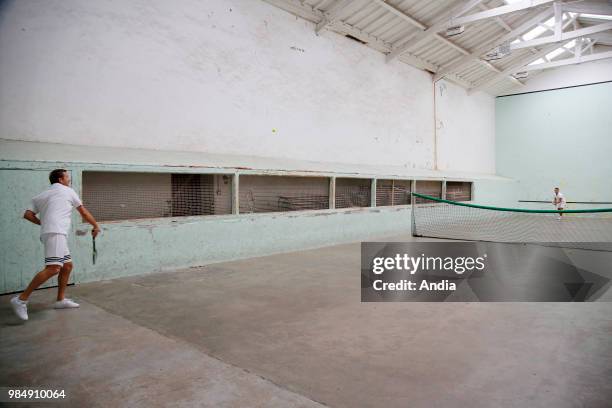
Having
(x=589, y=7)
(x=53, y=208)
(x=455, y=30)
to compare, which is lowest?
(x=53, y=208)

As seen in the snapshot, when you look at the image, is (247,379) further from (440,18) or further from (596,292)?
(440,18)

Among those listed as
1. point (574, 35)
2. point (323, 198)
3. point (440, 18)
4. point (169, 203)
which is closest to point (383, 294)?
point (169, 203)

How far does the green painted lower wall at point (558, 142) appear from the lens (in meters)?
15.3

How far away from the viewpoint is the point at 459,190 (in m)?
14.1

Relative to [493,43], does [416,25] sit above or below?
below

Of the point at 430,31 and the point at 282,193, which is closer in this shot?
the point at 282,193

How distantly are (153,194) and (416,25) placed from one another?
8.40 metres

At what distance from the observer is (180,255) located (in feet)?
20.0

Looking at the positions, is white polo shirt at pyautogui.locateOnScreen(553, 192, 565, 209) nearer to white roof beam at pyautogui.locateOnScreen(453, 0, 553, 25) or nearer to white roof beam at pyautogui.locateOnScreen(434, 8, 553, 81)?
white roof beam at pyautogui.locateOnScreen(434, 8, 553, 81)

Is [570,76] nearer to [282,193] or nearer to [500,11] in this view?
[500,11]

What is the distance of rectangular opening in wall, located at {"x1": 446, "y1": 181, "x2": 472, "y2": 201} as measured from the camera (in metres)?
13.5

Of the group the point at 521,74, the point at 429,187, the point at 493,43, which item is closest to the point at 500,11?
the point at 493,43

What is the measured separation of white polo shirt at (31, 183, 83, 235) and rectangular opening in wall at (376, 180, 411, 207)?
7.72 metres

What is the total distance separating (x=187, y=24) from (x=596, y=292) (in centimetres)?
730
